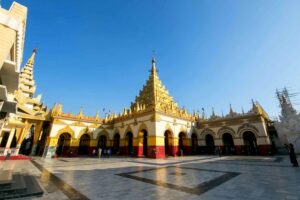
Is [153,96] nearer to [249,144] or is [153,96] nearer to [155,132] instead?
[155,132]

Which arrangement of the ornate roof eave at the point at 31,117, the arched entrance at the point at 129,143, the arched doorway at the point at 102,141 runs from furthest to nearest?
the arched doorway at the point at 102,141 → the arched entrance at the point at 129,143 → the ornate roof eave at the point at 31,117

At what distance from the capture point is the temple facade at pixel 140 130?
64.0 ft

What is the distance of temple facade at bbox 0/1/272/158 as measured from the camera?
19.5 meters

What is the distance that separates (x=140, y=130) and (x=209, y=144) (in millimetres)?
12317

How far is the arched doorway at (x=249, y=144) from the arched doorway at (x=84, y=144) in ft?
77.1

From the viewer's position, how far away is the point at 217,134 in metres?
23.3

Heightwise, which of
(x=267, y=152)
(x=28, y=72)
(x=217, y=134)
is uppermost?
(x=28, y=72)

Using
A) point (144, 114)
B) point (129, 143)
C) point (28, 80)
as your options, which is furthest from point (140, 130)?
point (28, 80)

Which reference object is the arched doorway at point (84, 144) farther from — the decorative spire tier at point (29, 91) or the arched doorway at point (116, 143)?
the decorative spire tier at point (29, 91)

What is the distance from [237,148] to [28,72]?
35634mm

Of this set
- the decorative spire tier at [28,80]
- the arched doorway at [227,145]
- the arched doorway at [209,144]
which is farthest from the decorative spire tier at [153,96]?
the decorative spire tier at [28,80]

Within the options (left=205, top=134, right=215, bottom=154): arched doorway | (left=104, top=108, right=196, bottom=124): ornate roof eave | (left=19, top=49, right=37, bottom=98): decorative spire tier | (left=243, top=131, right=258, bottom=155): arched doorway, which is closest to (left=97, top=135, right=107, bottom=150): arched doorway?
(left=104, top=108, right=196, bottom=124): ornate roof eave

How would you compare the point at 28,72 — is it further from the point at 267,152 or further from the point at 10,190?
the point at 267,152

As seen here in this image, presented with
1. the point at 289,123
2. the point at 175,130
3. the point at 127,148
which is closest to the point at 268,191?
the point at 175,130
